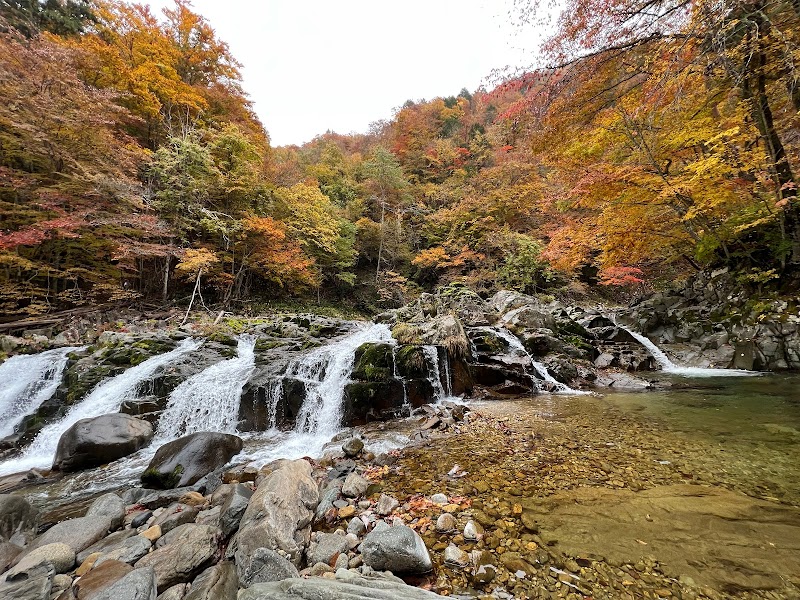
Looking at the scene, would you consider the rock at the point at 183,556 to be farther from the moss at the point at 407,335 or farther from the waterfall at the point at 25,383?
the waterfall at the point at 25,383

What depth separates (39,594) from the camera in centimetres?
218

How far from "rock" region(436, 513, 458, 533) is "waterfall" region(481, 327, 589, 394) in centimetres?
632

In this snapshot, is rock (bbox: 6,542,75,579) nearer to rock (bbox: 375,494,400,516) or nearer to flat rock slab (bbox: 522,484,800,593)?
rock (bbox: 375,494,400,516)

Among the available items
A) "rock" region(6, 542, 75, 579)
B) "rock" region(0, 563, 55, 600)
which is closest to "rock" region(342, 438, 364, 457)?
"rock" region(6, 542, 75, 579)

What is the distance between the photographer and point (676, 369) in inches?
374

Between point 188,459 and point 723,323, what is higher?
point 723,323

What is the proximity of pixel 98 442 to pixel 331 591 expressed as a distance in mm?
5865

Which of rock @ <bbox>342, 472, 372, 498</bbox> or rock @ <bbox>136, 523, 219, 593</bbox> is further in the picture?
rock @ <bbox>342, 472, 372, 498</bbox>

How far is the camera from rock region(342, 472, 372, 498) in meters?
3.45

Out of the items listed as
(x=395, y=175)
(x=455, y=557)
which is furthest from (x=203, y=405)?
(x=395, y=175)

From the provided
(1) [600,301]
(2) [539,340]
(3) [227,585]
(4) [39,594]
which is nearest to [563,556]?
(3) [227,585]

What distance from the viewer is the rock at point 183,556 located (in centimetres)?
235

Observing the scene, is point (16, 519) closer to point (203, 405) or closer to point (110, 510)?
point (110, 510)

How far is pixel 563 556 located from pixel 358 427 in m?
4.70
